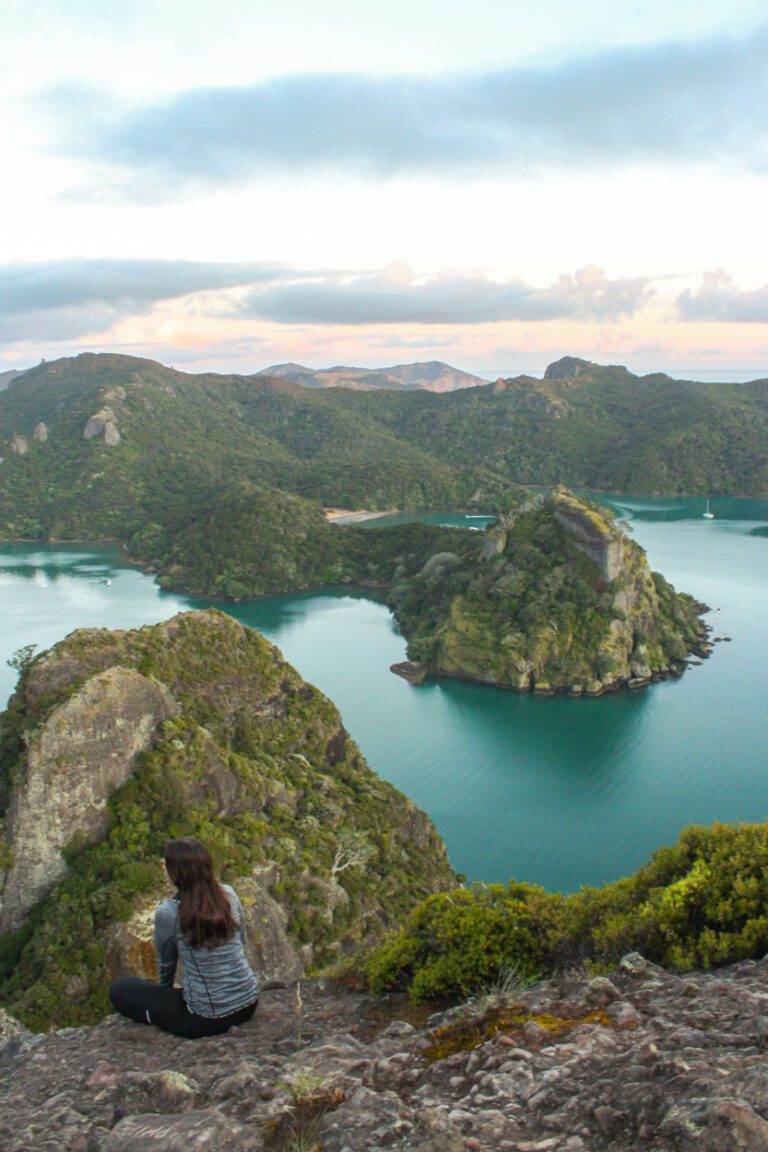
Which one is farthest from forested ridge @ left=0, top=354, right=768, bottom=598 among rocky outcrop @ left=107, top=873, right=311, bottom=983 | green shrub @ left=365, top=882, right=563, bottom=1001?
green shrub @ left=365, top=882, right=563, bottom=1001

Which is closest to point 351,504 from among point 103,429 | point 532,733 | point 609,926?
point 103,429

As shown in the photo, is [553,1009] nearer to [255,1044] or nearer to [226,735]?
[255,1044]

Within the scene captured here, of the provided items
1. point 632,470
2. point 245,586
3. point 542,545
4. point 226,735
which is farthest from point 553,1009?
point 632,470

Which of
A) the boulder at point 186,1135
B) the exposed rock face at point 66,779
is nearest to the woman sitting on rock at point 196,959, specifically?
the boulder at point 186,1135

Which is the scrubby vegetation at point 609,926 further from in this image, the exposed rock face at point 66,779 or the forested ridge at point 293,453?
the forested ridge at point 293,453

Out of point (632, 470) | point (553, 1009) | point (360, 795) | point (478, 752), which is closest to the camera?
point (553, 1009)

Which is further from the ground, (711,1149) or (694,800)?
(711,1149)

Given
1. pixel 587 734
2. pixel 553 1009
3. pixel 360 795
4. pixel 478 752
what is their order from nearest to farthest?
pixel 553 1009 < pixel 360 795 < pixel 478 752 < pixel 587 734
